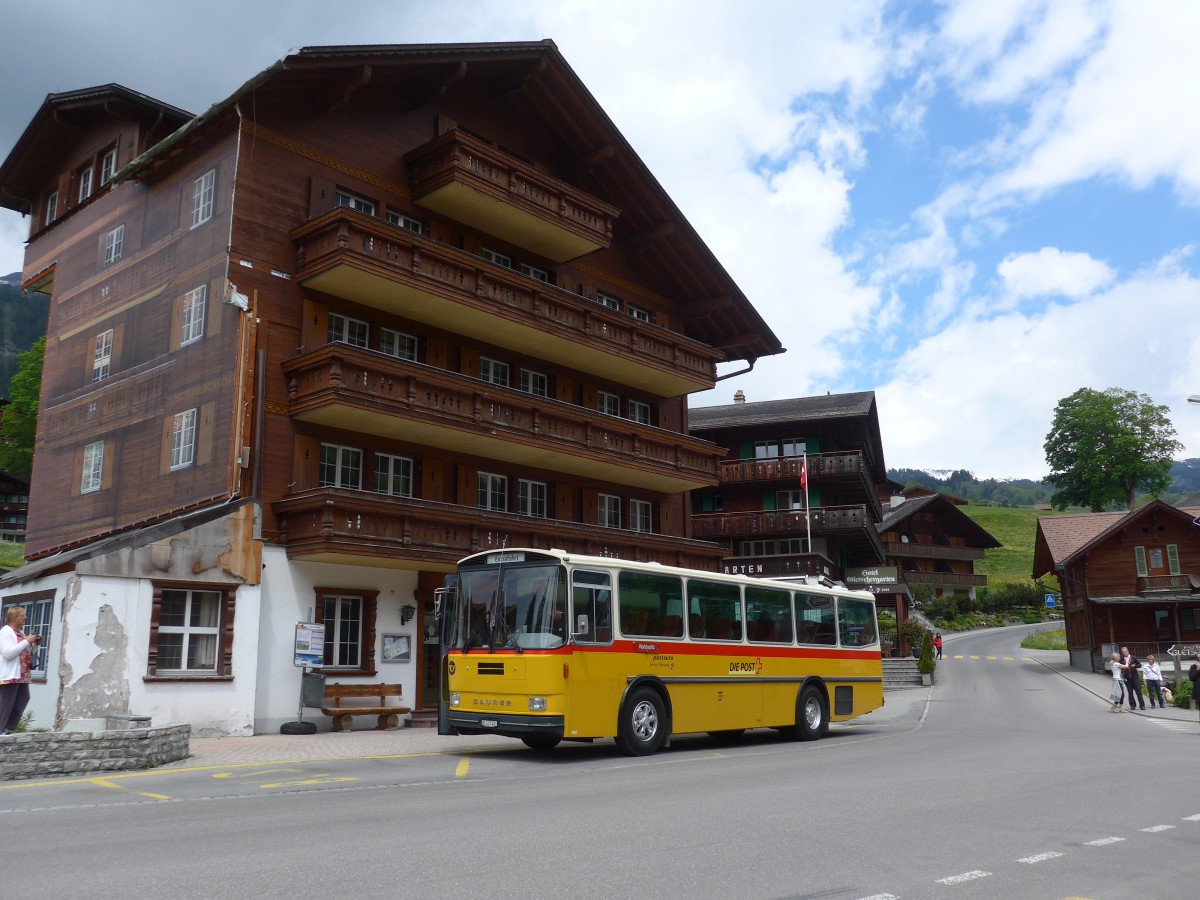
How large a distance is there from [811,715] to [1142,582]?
38.4m

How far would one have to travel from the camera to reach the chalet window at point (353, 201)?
25.2m

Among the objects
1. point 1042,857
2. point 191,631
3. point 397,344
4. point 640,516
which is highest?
point 397,344

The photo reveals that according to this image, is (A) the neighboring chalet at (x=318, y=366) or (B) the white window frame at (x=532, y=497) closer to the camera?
(A) the neighboring chalet at (x=318, y=366)

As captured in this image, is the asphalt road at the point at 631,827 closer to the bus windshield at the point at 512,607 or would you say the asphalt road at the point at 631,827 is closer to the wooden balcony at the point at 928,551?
the bus windshield at the point at 512,607

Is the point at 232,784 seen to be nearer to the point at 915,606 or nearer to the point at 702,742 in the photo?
the point at 702,742

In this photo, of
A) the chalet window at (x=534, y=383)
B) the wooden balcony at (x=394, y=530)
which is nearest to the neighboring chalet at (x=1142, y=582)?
the chalet window at (x=534, y=383)

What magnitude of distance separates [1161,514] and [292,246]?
4590cm

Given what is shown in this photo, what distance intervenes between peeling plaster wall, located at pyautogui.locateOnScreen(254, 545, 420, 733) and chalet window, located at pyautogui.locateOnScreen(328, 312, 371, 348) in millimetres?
5333

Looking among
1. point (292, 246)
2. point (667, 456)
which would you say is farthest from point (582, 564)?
point (667, 456)

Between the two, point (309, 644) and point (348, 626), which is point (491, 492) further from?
point (309, 644)

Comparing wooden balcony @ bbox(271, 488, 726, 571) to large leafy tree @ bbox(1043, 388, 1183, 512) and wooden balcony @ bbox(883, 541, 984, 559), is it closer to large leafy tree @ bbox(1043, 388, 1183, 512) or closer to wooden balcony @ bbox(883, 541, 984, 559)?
wooden balcony @ bbox(883, 541, 984, 559)

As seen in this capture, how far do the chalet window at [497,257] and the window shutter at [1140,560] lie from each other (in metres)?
38.3

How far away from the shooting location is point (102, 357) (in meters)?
27.1

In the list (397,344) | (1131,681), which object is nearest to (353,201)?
(397,344)
